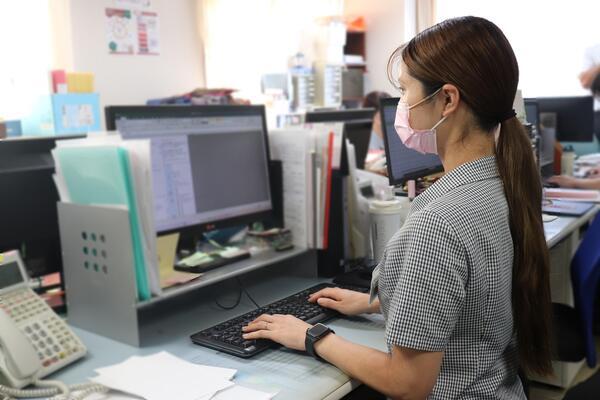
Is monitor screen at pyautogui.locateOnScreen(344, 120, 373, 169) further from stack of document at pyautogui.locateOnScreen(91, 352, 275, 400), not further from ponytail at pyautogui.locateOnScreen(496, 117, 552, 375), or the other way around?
stack of document at pyautogui.locateOnScreen(91, 352, 275, 400)

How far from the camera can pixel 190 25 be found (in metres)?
4.98

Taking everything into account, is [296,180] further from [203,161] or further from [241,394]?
[241,394]

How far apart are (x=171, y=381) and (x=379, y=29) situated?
5.40 m

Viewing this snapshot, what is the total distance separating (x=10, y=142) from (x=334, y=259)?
0.88 metres

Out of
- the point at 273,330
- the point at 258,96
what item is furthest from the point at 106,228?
the point at 258,96

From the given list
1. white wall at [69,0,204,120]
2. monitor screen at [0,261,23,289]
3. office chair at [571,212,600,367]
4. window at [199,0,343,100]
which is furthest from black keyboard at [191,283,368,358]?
window at [199,0,343,100]

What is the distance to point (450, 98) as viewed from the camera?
1.06 meters

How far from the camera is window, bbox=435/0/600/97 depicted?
4.96 m

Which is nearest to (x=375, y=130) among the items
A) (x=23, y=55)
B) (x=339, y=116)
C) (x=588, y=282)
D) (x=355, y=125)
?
(x=339, y=116)

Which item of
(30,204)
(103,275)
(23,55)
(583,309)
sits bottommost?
(583,309)

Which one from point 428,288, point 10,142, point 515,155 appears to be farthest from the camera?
point 10,142

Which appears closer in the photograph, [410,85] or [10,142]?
[410,85]

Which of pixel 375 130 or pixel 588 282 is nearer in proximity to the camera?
pixel 588 282

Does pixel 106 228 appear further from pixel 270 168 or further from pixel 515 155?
pixel 515 155
